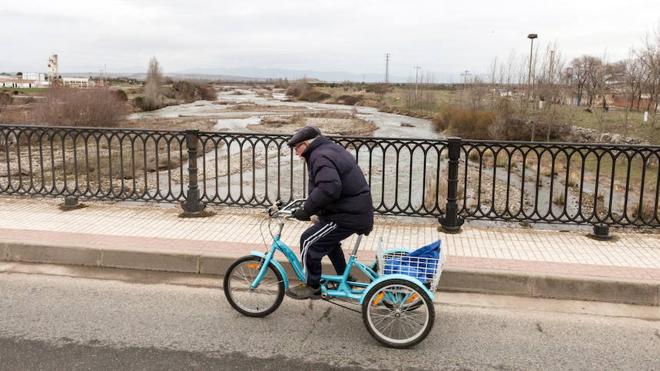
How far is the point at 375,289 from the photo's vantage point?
5.05 metres

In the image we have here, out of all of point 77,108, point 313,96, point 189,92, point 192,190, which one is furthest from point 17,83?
point 192,190

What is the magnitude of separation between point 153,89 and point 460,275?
7810 centimetres

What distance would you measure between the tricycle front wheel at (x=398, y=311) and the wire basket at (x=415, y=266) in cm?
22

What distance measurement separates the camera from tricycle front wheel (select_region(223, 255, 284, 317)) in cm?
555

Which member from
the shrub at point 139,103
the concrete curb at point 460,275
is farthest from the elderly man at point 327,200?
the shrub at point 139,103

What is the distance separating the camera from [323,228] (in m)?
5.27

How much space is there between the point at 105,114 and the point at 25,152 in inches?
449

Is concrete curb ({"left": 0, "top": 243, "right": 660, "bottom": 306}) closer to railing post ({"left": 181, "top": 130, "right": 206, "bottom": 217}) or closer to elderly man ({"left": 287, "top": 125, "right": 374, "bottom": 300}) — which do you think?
elderly man ({"left": 287, "top": 125, "right": 374, "bottom": 300})

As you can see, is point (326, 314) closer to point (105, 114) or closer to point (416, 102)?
point (105, 114)

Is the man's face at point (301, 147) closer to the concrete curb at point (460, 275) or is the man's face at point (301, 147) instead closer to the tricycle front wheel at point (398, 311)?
the tricycle front wheel at point (398, 311)

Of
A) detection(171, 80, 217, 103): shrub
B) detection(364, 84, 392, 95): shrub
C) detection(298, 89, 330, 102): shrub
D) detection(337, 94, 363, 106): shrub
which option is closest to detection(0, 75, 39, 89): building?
detection(171, 80, 217, 103): shrub

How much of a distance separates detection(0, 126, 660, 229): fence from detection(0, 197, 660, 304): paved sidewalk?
0.42m

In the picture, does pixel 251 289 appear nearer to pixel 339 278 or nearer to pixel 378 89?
pixel 339 278

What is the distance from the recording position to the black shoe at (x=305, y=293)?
5426 mm
